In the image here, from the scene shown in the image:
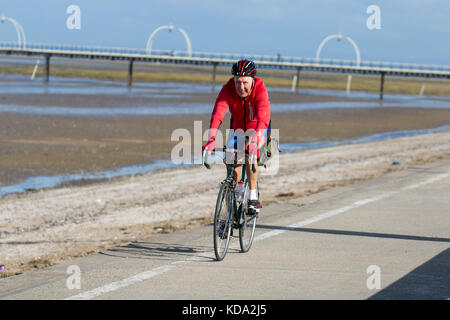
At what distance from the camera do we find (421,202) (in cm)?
1118

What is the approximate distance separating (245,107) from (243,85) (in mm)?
235

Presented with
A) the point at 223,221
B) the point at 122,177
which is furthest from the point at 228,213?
the point at 122,177

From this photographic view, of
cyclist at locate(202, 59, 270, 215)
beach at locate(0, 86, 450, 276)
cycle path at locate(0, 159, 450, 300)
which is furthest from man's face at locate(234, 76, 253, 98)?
beach at locate(0, 86, 450, 276)

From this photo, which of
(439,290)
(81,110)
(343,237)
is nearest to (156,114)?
(81,110)

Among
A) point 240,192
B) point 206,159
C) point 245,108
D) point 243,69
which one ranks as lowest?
point 240,192

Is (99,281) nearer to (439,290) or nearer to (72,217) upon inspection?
(439,290)

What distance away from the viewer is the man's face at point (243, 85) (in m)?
7.04

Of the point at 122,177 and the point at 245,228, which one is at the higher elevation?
the point at 245,228

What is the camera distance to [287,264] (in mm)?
7113

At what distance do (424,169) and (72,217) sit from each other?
25.6 ft

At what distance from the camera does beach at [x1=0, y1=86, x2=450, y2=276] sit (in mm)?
9727

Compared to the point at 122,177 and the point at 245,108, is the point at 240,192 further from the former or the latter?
the point at 122,177

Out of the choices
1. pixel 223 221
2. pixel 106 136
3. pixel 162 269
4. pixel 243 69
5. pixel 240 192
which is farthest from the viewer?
pixel 106 136

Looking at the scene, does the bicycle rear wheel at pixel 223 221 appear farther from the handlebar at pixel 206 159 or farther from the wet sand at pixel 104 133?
the wet sand at pixel 104 133
